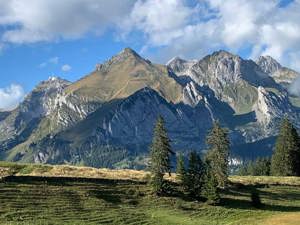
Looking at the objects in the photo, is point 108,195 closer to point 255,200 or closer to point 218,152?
point 255,200

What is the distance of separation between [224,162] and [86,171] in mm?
28700

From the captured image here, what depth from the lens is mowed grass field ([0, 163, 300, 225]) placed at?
69.2 m

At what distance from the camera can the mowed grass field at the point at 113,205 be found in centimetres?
6919

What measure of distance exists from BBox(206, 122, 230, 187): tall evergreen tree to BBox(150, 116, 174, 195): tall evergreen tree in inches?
356

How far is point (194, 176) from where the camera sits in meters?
94.0

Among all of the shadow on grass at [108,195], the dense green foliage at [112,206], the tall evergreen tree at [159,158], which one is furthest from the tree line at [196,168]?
the shadow on grass at [108,195]

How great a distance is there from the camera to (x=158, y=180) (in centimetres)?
8912

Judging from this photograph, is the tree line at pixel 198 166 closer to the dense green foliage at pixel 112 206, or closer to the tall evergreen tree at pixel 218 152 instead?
the tall evergreen tree at pixel 218 152

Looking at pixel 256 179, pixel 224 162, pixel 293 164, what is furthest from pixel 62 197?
pixel 293 164

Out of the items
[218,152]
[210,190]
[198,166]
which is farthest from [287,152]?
[210,190]

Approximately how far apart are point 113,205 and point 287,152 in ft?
252

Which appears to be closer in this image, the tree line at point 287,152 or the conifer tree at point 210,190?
the conifer tree at point 210,190

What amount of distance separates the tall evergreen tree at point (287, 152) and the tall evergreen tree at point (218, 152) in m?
35.1

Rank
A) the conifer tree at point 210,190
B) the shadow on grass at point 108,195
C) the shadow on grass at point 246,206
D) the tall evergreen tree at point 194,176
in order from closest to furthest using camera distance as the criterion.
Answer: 1. the shadow on grass at point 108,195
2. the conifer tree at point 210,190
3. the shadow on grass at point 246,206
4. the tall evergreen tree at point 194,176
